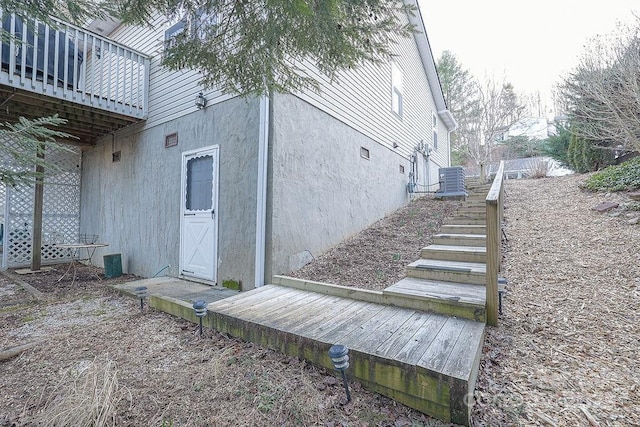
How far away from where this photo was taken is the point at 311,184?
509 cm

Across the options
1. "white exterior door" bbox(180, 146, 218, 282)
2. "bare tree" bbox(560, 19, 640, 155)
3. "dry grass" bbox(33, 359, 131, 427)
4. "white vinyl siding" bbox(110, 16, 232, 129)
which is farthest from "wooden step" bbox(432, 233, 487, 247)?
"bare tree" bbox(560, 19, 640, 155)

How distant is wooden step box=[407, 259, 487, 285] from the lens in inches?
134

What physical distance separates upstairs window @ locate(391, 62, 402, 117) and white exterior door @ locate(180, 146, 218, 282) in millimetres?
5784

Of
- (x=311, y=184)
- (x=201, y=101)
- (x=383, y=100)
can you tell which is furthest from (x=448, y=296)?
(x=383, y=100)

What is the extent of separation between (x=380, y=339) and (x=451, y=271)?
5.24 feet

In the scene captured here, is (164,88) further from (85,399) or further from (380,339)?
(380,339)

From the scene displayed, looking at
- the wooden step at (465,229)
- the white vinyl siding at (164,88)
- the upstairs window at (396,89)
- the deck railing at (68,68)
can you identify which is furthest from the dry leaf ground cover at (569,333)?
the deck railing at (68,68)

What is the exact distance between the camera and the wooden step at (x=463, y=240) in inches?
170

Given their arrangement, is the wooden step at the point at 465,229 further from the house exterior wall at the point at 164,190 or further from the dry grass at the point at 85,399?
the dry grass at the point at 85,399

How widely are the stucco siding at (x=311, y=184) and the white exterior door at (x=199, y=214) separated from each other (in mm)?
1091

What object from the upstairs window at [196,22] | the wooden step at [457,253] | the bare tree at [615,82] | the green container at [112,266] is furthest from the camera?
the bare tree at [615,82]

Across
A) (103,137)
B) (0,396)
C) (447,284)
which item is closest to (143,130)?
(103,137)

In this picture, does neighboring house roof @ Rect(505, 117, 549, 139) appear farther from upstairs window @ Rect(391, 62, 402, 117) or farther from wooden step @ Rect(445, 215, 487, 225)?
wooden step @ Rect(445, 215, 487, 225)

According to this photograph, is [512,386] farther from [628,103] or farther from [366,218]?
[628,103]
